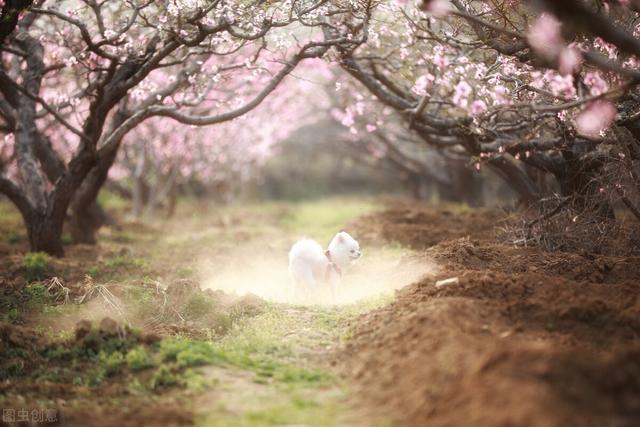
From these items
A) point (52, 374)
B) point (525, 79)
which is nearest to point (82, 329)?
point (52, 374)

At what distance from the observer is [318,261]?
7.80 m

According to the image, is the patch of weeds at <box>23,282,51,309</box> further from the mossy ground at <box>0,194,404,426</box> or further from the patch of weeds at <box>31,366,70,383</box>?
the patch of weeds at <box>31,366,70,383</box>

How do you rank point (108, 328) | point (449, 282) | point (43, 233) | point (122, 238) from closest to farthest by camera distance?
1. point (108, 328)
2. point (449, 282)
3. point (43, 233)
4. point (122, 238)

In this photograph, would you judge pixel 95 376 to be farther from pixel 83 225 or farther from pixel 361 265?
pixel 83 225

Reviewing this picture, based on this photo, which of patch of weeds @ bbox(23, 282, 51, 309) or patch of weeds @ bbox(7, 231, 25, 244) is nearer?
patch of weeds @ bbox(23, 282, 51, 309)

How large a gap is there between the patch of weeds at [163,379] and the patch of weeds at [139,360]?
8.7 inches

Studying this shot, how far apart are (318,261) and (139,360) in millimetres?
2827

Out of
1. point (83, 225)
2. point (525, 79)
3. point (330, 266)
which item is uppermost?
point (525, 79)

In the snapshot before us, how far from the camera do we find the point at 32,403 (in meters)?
5.08

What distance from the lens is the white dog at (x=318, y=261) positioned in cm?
782

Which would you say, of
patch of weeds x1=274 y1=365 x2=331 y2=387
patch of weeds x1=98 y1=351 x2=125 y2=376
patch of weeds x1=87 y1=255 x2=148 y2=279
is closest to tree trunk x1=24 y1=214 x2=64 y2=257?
patch of weeds x1=87 y1=255 x2=148 y2=279

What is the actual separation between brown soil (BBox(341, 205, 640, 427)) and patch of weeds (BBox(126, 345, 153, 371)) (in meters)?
1.83

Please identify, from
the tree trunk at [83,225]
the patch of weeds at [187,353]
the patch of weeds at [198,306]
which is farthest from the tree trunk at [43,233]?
the patch of weeds at [187,353]

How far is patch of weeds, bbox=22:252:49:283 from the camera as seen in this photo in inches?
372
